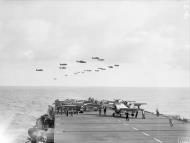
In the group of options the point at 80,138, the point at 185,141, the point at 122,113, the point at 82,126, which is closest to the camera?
the point at 185,141

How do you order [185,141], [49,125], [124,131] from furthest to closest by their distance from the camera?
[49,125], [124,131], [185,141]

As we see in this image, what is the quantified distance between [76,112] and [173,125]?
2032 cm

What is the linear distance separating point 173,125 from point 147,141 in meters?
12.0

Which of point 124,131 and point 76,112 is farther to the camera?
point 76,112

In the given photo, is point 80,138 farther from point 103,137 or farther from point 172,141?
point 172,141

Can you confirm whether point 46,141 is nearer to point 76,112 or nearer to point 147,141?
point 147,141

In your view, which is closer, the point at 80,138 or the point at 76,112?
the point at 80,138

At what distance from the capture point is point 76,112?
56406 millimetres

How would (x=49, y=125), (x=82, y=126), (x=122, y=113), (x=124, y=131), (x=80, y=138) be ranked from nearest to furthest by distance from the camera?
(x=80, y=138)
(x=124, y=131)
(x=82, y=126)
(x=49, y=125)
(x=122, y=113)

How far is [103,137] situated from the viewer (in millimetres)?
31453

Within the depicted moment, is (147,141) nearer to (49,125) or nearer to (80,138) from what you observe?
(80,138)

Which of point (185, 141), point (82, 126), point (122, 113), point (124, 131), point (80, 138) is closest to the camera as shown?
point (185, 141)

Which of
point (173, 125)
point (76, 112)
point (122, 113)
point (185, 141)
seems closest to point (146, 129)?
point (173, 125)

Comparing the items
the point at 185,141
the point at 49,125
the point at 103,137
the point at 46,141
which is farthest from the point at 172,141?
the point at 49,125
